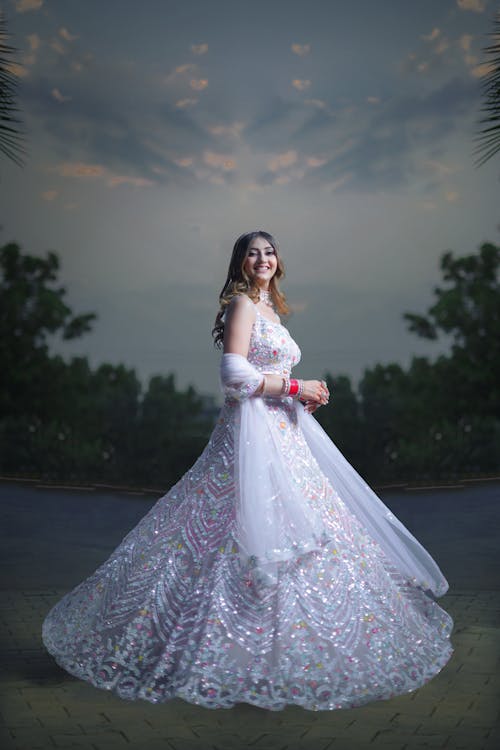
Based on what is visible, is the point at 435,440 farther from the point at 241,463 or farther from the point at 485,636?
the point at 241,463

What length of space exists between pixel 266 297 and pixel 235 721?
6.84ft

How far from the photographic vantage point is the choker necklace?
4649mm

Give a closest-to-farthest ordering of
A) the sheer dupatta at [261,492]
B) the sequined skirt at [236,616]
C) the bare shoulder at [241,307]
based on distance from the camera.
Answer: the sequined skirt at [236,616] → the sheer dupatta at [261,492] → the bare shoulder at [241,307]

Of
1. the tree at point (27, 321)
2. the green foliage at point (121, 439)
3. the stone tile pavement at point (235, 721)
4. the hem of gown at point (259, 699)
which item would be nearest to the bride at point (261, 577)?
the hem of gown at point (259, 699)

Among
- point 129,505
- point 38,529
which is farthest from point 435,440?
point 38,529

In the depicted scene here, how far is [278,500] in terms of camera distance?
4273 mm

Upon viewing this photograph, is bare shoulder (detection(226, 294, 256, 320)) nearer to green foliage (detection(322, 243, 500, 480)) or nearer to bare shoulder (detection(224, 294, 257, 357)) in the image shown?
bare shoulder (detection(224, 294, 257, 357))

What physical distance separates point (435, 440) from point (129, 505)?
215 inches

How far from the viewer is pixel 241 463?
4.29 metres

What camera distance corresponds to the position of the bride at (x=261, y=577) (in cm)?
391

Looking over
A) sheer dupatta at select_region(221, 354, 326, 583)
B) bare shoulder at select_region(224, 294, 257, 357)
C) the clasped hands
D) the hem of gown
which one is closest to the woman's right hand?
the clasped hands

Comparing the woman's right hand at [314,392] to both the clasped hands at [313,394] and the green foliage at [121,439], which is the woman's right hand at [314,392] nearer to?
the clasped hands at [313,394]

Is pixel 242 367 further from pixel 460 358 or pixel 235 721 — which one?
pixel 460 358

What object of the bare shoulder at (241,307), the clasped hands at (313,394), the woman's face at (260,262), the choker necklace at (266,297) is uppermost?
the woman's face at (260,262)
